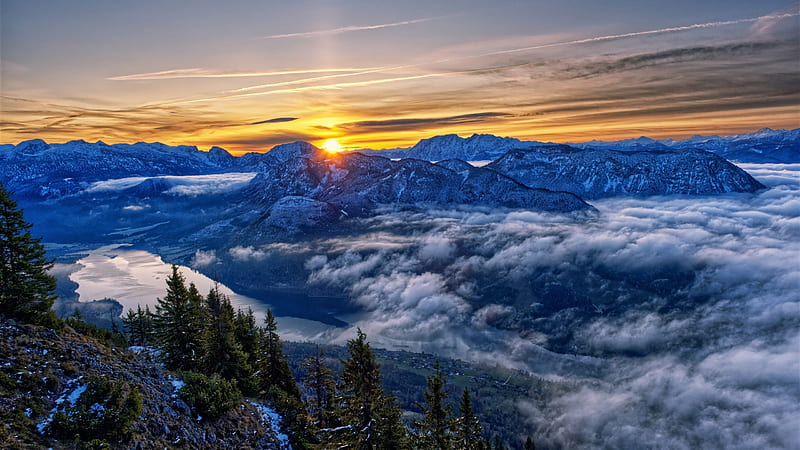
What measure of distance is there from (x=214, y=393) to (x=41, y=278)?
18044 millimetres

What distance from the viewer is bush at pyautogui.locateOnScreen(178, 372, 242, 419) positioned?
37438 millimetres

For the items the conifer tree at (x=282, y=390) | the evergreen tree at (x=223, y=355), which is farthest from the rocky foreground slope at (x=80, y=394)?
the evergreen tree at (x=223, y=355)

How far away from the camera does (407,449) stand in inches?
1222

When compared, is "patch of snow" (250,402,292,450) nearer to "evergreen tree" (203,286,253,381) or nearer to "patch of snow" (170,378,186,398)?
"evergreen tree" (203,286,253,381)

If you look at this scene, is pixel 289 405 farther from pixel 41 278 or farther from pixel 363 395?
pixel 41 278

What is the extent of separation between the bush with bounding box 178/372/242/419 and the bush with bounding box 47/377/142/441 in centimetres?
620

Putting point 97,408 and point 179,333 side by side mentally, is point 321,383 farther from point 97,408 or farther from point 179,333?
point 97,408

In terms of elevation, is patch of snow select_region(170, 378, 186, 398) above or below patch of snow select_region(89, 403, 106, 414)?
below

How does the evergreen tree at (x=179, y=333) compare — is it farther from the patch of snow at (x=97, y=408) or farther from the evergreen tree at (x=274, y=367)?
the patch of snow at (x=97, y=408)

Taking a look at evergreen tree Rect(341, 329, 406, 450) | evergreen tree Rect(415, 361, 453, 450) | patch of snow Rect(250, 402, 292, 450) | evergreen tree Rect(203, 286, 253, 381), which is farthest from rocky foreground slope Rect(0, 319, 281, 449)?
evergreen tree Rect(415, 361, 453, 450)

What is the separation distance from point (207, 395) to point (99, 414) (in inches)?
392

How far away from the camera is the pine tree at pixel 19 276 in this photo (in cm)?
3447

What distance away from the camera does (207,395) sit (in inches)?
1507

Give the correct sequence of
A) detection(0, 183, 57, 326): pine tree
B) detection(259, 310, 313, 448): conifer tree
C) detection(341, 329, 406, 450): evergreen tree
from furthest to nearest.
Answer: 1. detection(259, 310, 313, 448): conifer tree
2. detection(0, 183, 57, 326): pine tree
3. detection(341, 329, 406, 450): evergreen tree
